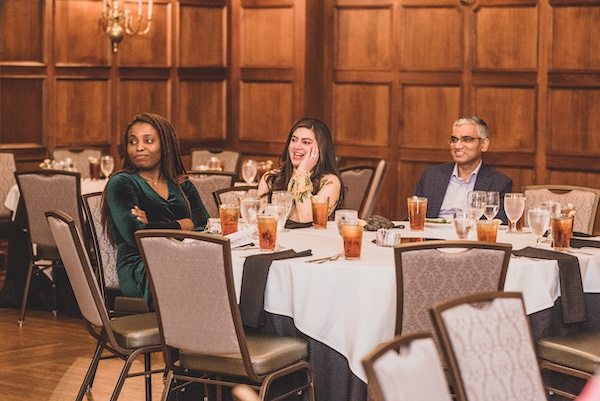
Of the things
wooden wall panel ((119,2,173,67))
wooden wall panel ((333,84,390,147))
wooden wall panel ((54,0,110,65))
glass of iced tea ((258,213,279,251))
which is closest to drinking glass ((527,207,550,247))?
glass of iced tea ((258,213,279,251))

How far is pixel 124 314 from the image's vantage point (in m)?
4.88

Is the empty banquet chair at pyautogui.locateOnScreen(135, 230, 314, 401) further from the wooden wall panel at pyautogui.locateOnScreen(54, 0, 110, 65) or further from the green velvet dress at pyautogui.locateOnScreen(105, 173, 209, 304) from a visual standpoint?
the wooden wall panel at pyautogui.locateOnScreen(54, 0, 110, 65)

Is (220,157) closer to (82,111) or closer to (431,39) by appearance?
(82,111)

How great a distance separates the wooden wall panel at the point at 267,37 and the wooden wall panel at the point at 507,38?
1.72 meters

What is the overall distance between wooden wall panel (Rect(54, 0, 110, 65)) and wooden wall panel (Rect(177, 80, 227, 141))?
3.01 ft

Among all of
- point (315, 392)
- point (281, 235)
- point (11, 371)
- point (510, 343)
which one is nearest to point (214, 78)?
point (11, 371)

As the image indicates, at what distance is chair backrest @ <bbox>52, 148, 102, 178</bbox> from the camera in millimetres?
8508

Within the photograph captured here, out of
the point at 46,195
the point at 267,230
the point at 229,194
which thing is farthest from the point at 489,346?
the point at 46,195

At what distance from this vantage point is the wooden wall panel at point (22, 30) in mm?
8594

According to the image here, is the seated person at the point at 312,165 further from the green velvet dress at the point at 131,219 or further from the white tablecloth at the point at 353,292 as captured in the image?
the white tablecloth at the point at 353,292

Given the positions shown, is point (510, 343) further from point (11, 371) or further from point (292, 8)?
point (292, 8)

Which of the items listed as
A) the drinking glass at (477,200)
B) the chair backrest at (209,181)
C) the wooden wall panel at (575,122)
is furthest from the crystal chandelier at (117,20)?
the drinking glass at (477,200)

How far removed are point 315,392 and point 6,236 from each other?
173 inches

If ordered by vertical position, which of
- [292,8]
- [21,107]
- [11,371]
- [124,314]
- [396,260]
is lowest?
[11,371]
